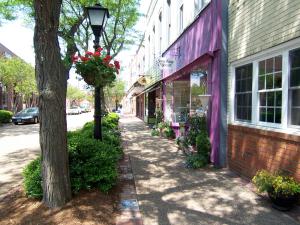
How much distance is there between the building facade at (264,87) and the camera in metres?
5.70

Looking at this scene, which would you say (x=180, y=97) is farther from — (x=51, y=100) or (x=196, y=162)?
(x=51, y=100)

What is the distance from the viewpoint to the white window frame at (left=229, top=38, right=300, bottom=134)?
19.2ft

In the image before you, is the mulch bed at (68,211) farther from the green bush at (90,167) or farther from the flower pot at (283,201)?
the flower pot at (283,201)

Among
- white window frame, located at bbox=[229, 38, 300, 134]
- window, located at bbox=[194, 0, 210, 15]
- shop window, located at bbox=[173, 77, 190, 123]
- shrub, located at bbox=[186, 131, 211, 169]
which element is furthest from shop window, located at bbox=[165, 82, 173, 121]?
white window frame, located at bbox=[229, 38, 300, 134]

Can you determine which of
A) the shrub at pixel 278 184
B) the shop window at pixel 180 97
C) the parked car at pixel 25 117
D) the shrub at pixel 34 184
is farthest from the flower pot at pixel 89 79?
the parked car at pixel 25 117

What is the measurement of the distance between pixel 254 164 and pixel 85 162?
354 centimetres

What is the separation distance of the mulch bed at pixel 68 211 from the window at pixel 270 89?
3.44 m

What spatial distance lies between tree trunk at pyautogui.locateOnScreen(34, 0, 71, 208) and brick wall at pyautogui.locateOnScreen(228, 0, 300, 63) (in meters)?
3.83

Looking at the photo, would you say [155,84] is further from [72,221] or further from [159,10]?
[72,221]

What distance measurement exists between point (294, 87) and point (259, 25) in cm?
177

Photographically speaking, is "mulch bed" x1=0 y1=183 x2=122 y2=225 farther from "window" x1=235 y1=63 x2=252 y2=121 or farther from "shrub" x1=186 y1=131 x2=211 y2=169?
"window" x1=235 y1=63 x2=252 y2=121

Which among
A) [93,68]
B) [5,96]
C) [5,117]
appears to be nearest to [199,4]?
[93,68]

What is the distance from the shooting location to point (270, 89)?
259 inches

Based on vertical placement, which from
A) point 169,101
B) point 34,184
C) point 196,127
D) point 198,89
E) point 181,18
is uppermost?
point 181,18
